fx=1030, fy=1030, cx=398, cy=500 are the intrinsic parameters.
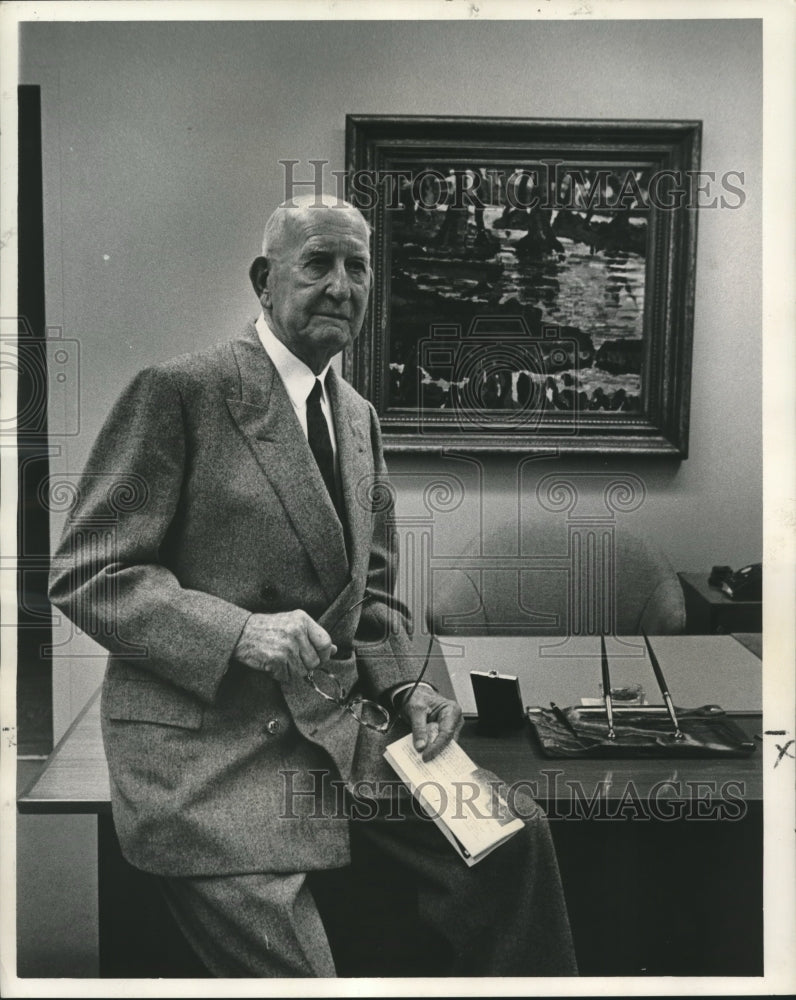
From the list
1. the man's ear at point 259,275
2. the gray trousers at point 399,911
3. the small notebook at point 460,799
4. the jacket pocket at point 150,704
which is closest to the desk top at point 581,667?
the small notebook at point 460,799

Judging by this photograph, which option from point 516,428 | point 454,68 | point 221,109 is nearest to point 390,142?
point 454,68

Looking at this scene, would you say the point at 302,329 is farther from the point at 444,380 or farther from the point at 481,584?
the point at 481,584

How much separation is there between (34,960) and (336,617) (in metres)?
0.96

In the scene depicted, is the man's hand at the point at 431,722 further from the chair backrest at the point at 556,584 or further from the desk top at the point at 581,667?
the chair backrest at the point at 556,584

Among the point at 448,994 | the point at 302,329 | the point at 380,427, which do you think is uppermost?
the point at 302,329

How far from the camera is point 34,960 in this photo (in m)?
2.11

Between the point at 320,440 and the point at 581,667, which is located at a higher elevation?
the point at 320,440

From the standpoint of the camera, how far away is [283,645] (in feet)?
6.38

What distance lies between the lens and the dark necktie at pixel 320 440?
199 cm

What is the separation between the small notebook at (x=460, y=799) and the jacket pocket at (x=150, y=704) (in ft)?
1.27

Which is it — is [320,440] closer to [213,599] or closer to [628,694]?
[213,599]

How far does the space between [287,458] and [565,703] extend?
2.42 feet

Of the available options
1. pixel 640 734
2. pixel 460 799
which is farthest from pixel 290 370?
pixel 640 734

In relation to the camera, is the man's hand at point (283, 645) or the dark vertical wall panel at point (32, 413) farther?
the dark vertical wall panel at point (32, 413)
